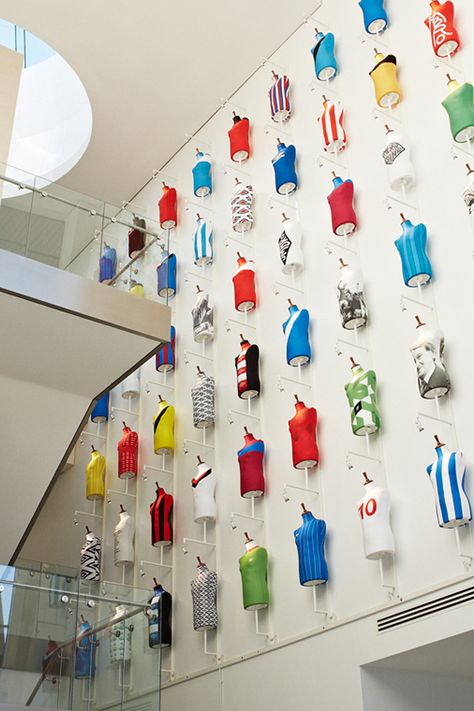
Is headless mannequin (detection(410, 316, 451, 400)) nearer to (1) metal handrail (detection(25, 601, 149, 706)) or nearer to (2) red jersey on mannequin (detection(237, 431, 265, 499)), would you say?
(2) red jersey on mannequin (detection(237, 431, 265, 499))

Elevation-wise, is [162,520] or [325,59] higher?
[325,59]

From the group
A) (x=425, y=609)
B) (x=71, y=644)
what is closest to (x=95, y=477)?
(x=71, y=644)

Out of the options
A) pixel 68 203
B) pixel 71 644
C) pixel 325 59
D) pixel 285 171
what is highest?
pixel 325 59

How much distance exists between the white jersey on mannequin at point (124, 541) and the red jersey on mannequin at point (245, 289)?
10.3ft

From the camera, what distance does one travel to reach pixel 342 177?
11164 millimetres

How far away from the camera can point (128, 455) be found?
12.8 meters

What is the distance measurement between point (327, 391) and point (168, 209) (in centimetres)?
538

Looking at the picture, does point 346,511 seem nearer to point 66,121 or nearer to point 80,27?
point 80,27

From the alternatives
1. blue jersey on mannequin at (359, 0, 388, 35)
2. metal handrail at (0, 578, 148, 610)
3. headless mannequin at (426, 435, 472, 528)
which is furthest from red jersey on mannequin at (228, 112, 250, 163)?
metal handrail at (0, 578, 148, 610)

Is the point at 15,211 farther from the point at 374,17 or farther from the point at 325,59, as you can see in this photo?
the point at 374,17

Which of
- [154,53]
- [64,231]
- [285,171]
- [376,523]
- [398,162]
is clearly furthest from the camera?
[154,53]

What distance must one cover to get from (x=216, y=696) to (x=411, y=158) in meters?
6.13

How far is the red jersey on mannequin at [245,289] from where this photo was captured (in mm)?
11680

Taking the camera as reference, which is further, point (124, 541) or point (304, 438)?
point (124, 541)
